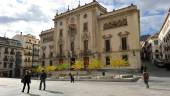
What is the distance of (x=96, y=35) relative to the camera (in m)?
44.9

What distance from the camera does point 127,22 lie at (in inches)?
1613

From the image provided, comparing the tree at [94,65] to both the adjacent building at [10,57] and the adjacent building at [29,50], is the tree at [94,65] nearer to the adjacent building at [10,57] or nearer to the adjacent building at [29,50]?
the adjacent building at [10,57]

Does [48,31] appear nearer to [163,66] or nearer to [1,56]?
[1,56]

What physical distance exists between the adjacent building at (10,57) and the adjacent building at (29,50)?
1.96 m

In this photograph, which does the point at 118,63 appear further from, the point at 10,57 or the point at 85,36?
the point at 10,57

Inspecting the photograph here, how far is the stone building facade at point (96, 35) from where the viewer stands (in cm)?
4012

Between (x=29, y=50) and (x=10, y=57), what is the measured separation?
9.00m

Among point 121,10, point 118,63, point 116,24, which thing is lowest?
point 118,63

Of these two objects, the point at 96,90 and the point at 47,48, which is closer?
the point at 96,90

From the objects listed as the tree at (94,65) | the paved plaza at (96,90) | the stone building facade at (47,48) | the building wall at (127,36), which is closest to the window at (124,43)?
the building wall at (127,36)

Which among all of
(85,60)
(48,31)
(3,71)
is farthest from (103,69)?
(3,71)

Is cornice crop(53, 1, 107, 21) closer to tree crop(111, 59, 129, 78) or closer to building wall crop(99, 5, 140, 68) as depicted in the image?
building wall crop(99, 5, 140, 68)

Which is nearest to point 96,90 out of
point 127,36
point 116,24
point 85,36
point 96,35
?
point 127,36

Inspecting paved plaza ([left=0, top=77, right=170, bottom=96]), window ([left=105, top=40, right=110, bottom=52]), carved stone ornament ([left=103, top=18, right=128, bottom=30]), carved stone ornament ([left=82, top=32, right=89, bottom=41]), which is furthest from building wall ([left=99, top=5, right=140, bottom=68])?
paved plaza ([left=0, top=77, right=170, bottom=96])
